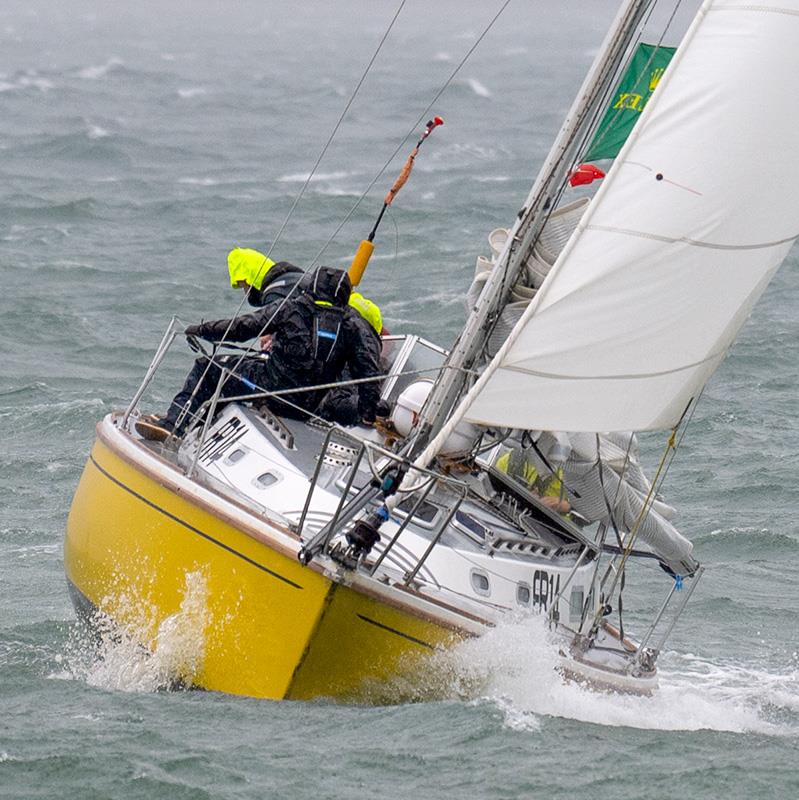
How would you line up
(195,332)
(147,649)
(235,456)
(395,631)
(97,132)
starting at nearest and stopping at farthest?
(395,631)
(147,649)
(235,456)
(195,332)
(97,132)

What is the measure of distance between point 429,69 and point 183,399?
50324mm

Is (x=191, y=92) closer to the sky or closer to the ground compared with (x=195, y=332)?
closer to the ground

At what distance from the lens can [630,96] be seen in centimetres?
1069

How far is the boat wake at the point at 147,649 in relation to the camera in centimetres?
983

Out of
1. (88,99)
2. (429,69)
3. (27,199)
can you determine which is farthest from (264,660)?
(429,69)

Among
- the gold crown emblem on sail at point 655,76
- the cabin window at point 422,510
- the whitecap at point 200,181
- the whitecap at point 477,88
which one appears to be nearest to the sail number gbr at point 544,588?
the cabin window at point 422,510

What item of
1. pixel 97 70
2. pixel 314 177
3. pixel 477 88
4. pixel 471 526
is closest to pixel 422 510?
pixel 471 526

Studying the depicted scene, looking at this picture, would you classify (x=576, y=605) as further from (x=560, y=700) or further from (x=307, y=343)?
(x=307, y=343)

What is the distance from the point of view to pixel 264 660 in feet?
31.5

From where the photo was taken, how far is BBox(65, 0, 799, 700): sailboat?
30.2ft

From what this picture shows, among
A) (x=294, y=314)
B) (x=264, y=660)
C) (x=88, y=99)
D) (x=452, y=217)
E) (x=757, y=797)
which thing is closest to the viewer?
(x=757, y=797)

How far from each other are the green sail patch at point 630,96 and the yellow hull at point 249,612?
322cm

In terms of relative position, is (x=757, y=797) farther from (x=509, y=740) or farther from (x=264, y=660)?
(x=264, y=660)

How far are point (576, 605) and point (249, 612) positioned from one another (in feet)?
7.74
